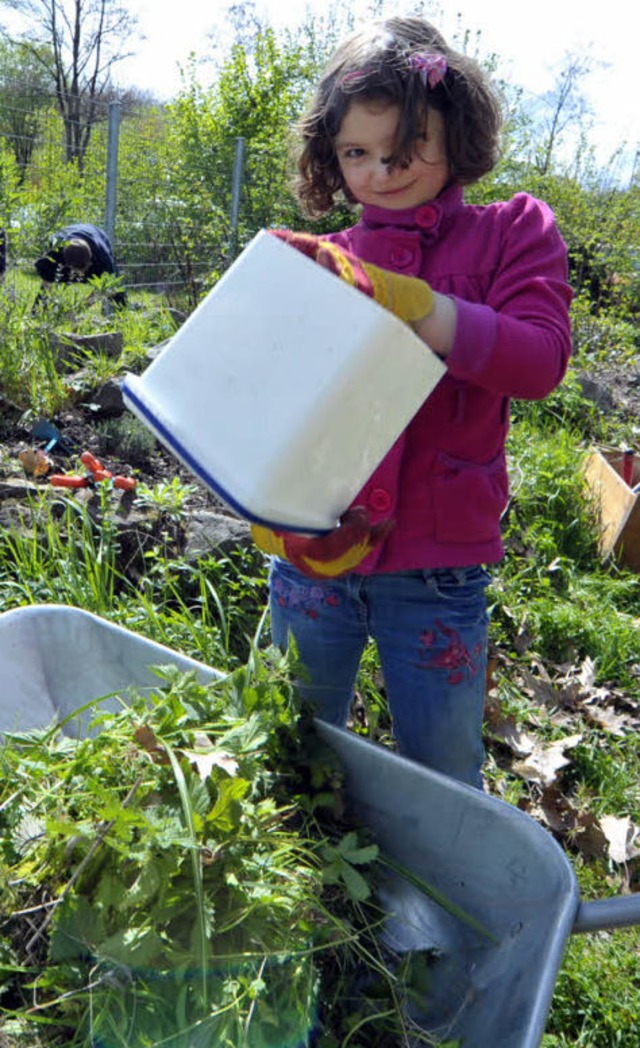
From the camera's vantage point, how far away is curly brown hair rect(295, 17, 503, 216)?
4.21ft

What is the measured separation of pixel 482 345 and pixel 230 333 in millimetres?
357

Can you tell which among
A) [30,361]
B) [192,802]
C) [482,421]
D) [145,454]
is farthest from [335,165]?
[30,361]

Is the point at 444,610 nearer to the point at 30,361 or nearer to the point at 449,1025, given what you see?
the point at 449,1025

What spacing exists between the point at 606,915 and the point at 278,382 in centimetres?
70

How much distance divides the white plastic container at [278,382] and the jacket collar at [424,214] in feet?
1.50

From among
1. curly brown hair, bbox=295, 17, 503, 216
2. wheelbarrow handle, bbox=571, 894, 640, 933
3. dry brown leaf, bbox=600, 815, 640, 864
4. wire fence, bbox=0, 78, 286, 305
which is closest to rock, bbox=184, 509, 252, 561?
dry brown leaf, bbox=600, 815, 640, 864

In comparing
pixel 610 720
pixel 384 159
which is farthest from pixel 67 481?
pixel 384 159

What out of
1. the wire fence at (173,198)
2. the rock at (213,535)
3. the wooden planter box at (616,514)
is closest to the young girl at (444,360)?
the rock at (213,535)

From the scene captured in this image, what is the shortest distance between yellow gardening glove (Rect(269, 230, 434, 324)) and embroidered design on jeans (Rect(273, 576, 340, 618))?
0.53 m

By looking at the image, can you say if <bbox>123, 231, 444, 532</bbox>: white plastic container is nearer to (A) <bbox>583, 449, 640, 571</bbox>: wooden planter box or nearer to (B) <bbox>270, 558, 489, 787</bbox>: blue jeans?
(B) <bbox>270, 558, 489, 787</bbox>: blue jeans

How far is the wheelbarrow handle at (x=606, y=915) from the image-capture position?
3.42ft

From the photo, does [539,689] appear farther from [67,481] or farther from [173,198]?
[173,198]

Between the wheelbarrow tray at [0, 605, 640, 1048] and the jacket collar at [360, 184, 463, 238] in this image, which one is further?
the jacket collar at [360, 184, 463, 238]

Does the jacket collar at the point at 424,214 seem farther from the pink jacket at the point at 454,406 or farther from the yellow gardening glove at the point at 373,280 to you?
the yellow gardening glove at the point at 373,280
